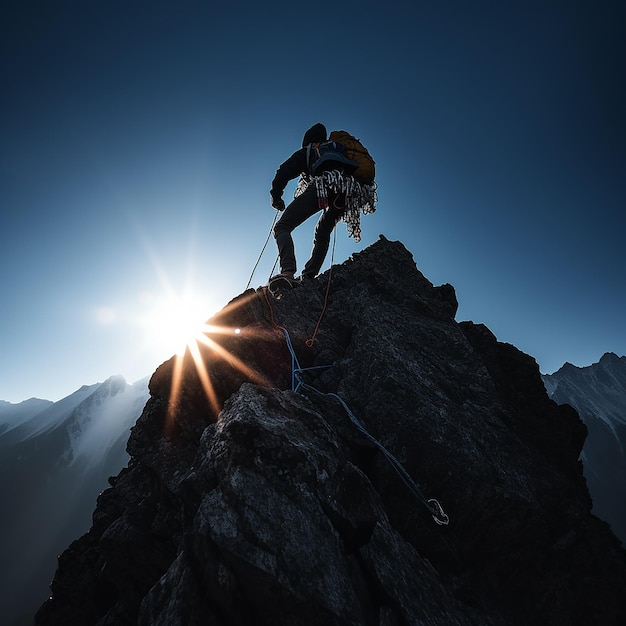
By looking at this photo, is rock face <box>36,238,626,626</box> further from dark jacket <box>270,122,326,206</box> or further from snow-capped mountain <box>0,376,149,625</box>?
snow-capped mountain <box>0,376,149,625</box>

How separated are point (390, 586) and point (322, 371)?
3.88m

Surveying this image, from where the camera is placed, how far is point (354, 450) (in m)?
4.96

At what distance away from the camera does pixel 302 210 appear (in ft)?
19.7

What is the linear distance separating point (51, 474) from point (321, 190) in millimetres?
137806

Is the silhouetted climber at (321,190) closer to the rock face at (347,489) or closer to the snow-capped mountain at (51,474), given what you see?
the rock face at (347,489)

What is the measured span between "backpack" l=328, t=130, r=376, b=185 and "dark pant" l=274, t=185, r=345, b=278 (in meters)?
0.65

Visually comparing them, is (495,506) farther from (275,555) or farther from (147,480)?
(147,480)

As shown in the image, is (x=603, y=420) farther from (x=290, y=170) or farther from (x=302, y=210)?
(x=290, y=170)

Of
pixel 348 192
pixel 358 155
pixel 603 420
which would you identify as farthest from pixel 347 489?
pixel 603 420

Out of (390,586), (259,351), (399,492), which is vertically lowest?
(390,586)

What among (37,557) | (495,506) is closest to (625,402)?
(495,506)

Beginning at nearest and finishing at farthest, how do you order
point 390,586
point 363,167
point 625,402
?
point 390,586 → point 363,167 → point 625,402

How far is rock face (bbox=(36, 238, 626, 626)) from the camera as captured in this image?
2789 millimetres

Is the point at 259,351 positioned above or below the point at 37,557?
above
